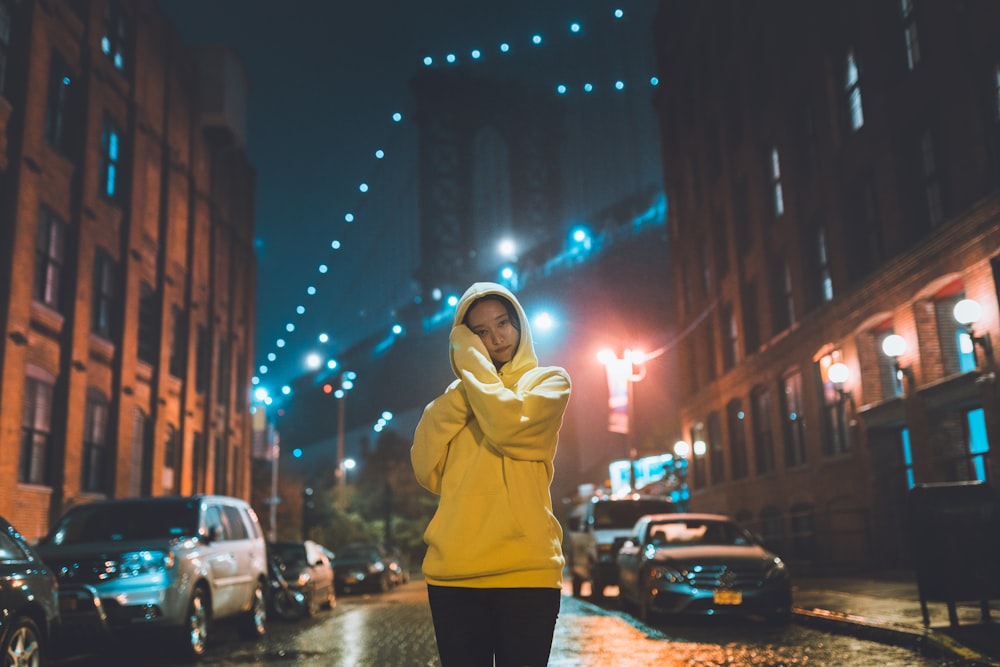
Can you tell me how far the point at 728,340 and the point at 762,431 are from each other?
4.33 meters

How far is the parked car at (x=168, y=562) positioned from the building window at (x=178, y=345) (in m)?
18.3

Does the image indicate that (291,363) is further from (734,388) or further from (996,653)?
(996,653)

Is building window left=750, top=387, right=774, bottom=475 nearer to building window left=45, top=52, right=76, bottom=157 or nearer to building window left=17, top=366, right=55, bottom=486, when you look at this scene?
building window left=17, top=366, right=55, bottom=486

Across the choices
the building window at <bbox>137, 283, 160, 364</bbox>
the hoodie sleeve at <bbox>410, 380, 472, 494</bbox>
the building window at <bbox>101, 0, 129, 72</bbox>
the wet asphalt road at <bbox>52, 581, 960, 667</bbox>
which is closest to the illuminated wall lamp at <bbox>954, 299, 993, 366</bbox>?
the wet asphalt road at <bbox>52, 581, 960, 667</bbox>

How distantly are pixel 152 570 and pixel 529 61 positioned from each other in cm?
11525

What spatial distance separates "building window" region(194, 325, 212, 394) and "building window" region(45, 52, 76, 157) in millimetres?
11685

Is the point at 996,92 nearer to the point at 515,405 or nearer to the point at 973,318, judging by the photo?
the point at 973,318

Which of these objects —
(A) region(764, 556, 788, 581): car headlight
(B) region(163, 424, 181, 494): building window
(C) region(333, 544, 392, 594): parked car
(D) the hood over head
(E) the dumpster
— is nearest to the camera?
(D) the hood over head

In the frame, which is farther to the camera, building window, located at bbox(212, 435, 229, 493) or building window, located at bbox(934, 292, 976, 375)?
building window, located at bbox(212, 435, 229, 493)

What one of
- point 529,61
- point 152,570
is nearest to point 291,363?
point 529,61

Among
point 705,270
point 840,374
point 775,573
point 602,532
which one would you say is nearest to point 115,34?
point 602,532

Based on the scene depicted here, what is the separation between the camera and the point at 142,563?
10375 mm

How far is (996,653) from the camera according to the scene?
27.4 ft

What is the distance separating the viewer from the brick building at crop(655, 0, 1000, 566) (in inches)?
698
